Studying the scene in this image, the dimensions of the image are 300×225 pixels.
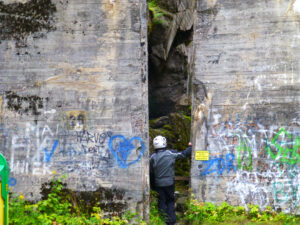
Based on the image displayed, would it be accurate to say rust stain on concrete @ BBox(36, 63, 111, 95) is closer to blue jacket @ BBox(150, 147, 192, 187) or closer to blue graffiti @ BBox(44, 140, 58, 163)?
blue graffiti @ BBox(44, 140, 58, 163)

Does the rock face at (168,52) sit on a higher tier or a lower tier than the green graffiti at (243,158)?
higher

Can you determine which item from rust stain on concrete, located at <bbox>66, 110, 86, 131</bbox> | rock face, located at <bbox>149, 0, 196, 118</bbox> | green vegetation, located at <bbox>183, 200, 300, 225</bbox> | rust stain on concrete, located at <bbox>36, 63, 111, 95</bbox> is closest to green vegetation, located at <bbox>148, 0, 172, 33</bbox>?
rock face, located at <bbox>149, 0, 196, 118</bbox>

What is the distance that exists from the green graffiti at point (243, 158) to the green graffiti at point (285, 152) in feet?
1.09

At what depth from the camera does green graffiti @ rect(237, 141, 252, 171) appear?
Result: 18.8 feet

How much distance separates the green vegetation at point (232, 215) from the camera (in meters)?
5.57

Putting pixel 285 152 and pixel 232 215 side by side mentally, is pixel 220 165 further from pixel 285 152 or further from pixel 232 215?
pixel 285 152

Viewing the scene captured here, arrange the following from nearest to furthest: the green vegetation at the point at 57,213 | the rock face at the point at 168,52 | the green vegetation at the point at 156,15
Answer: the green vegetation at the point at 57,213
the green vegetation at the point at 156,15
the rock face at the point at 168,52

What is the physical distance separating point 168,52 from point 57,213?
9982 millimetres

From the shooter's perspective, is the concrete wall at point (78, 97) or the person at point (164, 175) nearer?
the concrete wall at point (78, 97)

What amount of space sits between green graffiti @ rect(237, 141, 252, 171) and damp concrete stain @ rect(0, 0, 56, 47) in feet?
12.6

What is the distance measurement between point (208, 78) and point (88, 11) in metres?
2.37

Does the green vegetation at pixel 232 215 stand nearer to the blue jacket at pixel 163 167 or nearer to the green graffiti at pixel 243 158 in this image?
the blue jacket at pixel 163 167

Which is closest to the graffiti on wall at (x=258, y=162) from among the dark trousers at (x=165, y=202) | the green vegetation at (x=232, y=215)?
the green vegetation at (x=232, y=215)

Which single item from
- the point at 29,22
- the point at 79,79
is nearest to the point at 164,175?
the point at 79,79
